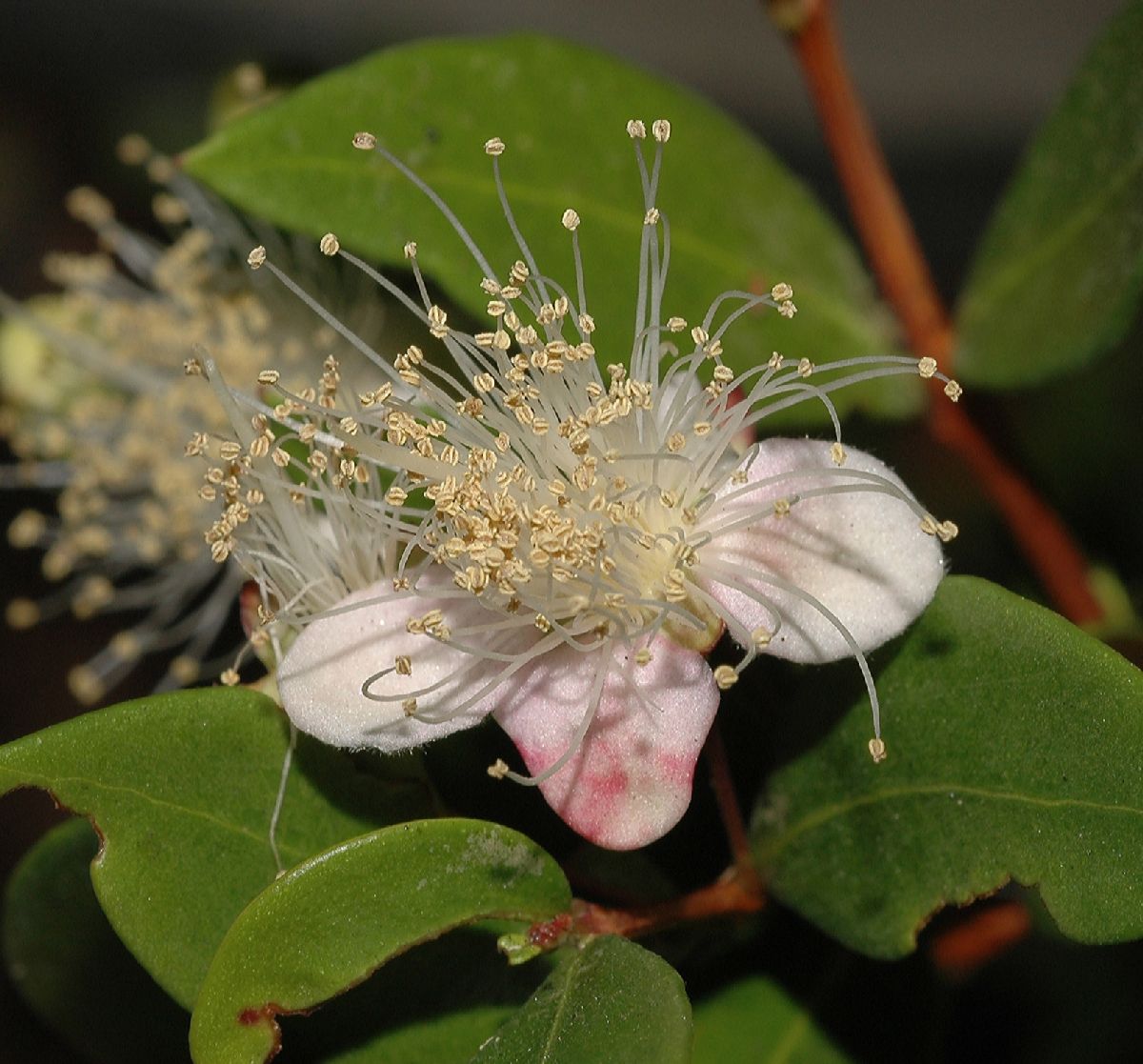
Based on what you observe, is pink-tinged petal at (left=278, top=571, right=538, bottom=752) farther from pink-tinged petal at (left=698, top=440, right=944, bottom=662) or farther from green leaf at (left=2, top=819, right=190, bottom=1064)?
green leaf at (left=2, top=819, right=190, bottom=1064)

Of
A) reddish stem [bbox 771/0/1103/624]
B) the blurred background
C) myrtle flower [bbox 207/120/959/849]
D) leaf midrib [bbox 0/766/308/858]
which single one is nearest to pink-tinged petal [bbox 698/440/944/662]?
myrtle flower [bbox 207/120/959/849]

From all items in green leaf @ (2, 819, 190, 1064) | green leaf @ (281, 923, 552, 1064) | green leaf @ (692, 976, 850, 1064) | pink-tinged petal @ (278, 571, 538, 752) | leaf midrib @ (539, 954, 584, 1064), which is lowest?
green leaf @ (692, 976, 850, 1064)

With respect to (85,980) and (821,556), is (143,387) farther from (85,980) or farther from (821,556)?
(821,556)

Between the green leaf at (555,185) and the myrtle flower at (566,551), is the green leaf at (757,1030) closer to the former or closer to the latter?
the myrtle flower at (566,551)

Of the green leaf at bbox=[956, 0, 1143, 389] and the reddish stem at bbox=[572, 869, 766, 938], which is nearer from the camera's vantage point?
the reddish stem at bbox=[572, 869, 766, 938]

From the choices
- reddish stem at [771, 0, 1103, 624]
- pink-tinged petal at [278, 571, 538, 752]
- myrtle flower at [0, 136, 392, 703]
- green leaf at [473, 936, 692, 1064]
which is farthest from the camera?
myrtle flower at [0, 136, 392, 703]

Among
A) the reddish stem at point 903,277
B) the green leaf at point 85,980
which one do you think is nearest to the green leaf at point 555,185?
the reddish stem at point 903,277
